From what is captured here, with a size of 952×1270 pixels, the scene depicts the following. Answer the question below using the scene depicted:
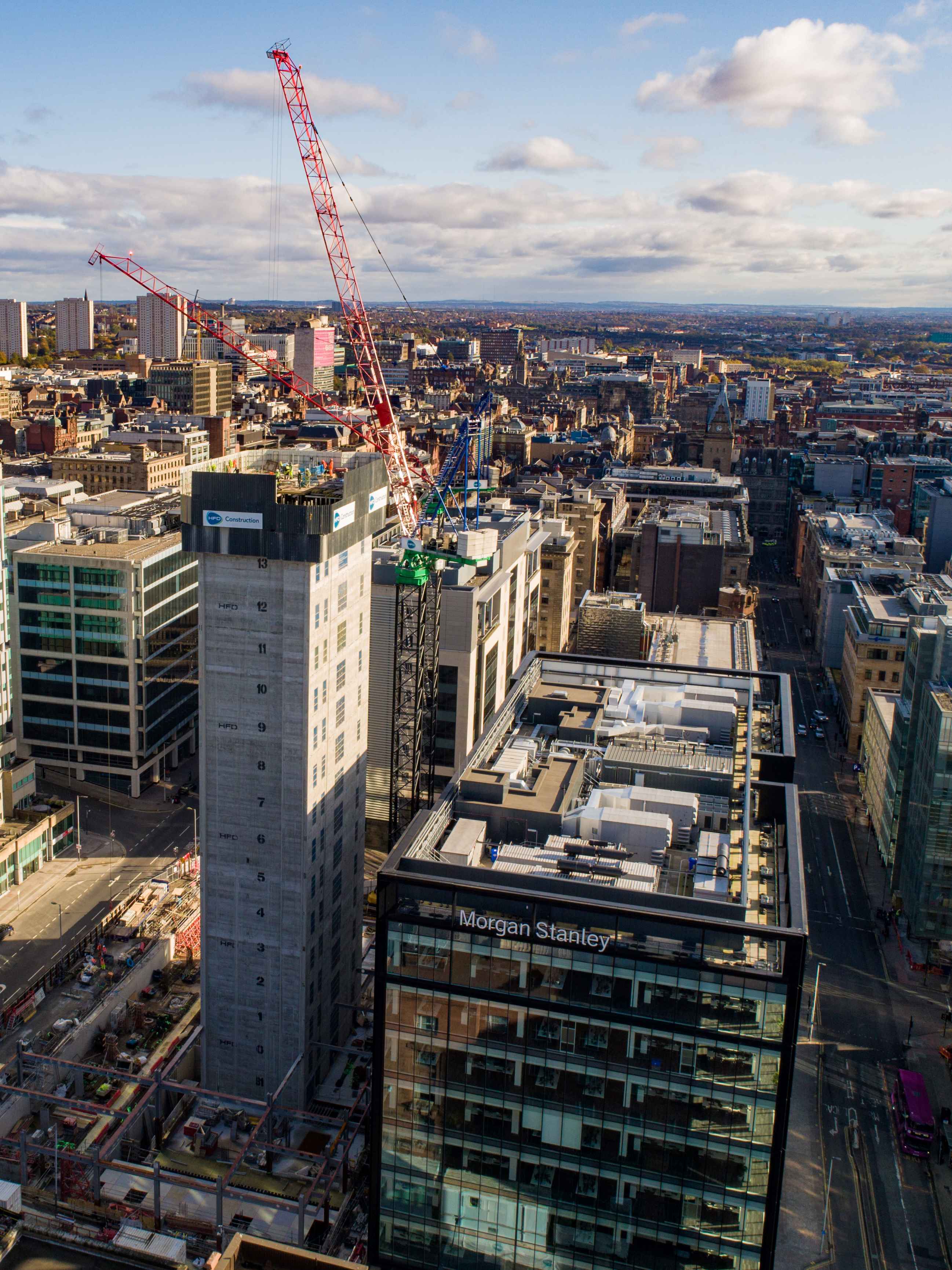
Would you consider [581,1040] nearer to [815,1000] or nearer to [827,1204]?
[827,1204]

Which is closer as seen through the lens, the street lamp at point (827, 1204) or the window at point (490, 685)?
the street lamp at point (827, 1204)

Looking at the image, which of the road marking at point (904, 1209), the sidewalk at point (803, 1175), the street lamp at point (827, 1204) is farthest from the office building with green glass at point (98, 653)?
the road marking at point (904, 1209)

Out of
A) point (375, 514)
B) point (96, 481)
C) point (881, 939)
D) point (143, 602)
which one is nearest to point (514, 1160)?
point (375, 514)

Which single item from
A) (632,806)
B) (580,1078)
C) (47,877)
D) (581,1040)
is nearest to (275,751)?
(632,806)

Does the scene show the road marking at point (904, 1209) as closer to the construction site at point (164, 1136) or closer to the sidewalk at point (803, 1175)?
the sidewalk at point (803, 1175)

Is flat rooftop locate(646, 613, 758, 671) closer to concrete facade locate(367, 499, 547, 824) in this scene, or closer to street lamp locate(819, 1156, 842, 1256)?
concrete facade locate(367, 499, 547, 824)

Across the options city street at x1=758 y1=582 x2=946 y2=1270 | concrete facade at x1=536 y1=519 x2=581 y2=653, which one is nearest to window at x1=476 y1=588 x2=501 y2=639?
concrete facade at x1=536 y1=519 x2=581 y2=653
